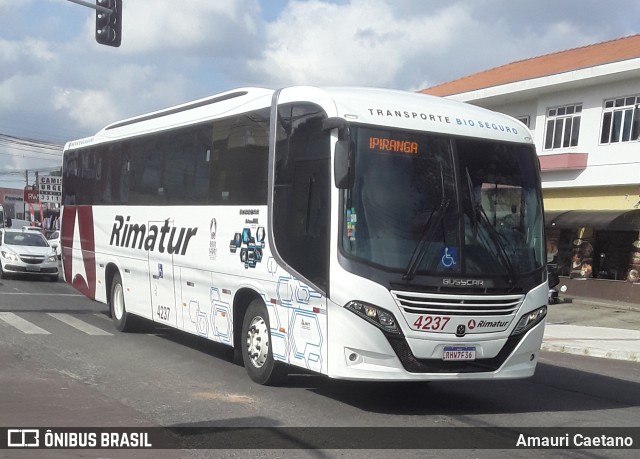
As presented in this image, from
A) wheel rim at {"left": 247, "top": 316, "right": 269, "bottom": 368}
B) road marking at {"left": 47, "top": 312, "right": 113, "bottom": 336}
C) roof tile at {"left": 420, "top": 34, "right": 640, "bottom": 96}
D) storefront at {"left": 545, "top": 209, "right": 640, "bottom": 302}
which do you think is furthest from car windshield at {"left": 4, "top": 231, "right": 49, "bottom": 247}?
wheel rim at {"left": 247, "top": 316, "right": 269, "bottom": 368}

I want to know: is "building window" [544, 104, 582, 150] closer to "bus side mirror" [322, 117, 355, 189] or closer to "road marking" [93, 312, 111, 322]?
"road marking" [93, 312, 111, 322]

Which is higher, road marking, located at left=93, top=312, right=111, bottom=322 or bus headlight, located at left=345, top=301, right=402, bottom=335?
bus headlight, located at left=345, top=301, right=402, bottom=335

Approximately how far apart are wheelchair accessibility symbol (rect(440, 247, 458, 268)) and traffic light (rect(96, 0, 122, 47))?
9.50 meters

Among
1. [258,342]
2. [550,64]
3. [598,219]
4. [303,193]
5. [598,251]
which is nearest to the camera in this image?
[303,193]

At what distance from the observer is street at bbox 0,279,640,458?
734cm

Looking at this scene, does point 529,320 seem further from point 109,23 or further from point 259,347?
point 109,23

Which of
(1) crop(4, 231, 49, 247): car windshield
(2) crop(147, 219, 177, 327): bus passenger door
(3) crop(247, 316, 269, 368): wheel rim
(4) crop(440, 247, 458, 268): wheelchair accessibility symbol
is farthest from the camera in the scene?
(1) crop(4, 231, 49, 247): car windshield

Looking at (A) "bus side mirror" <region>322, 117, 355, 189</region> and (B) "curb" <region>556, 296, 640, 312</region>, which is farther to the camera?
(B) "curb" <region>556, 296, 640, 312</region>

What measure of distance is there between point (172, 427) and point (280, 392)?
1.97 meters

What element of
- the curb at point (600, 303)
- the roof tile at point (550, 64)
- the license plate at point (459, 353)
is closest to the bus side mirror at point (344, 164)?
the license plate at point (459, 353)

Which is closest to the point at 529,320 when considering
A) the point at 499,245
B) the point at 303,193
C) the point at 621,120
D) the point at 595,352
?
the point at 499,245

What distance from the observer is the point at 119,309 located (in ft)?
45.5

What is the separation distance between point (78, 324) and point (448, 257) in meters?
8.76

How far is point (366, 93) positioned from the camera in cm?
827
